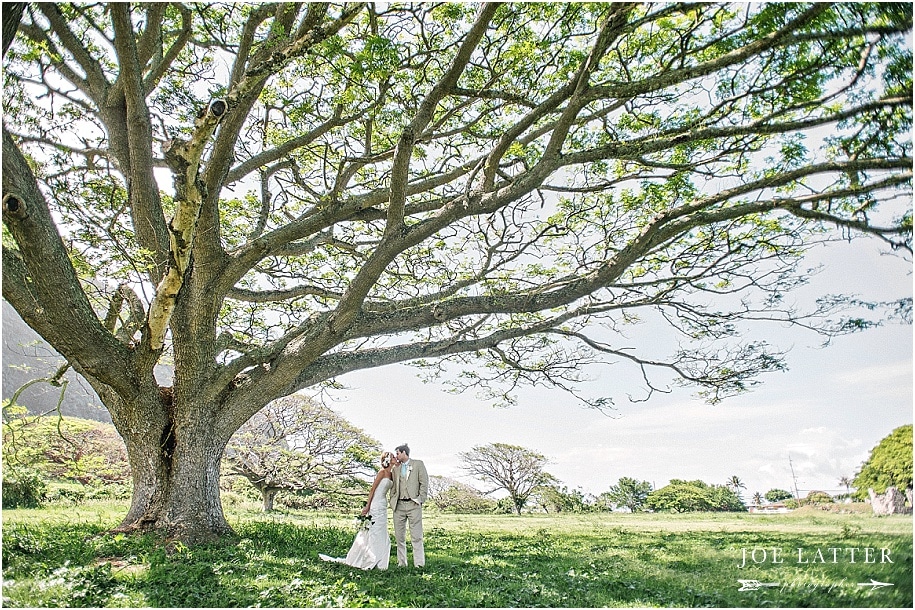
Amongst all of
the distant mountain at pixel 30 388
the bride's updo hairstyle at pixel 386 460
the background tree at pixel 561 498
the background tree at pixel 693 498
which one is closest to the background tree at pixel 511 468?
the background tree at pixel 561 498

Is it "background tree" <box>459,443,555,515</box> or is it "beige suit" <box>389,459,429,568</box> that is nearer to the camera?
"beige suit" <box>389,459,429,568</box>

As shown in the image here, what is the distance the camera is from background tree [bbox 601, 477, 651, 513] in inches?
792

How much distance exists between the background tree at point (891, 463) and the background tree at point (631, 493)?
12.9 metres

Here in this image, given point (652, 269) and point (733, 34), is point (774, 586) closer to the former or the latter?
point (652, 269)

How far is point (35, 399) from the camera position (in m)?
27.4

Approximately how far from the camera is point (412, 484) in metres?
6.88

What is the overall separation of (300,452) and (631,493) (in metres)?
12.1

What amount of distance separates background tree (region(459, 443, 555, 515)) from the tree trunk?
1472 centimetres

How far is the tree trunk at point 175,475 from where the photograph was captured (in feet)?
23.6

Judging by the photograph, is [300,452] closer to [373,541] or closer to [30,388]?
[373,541]
